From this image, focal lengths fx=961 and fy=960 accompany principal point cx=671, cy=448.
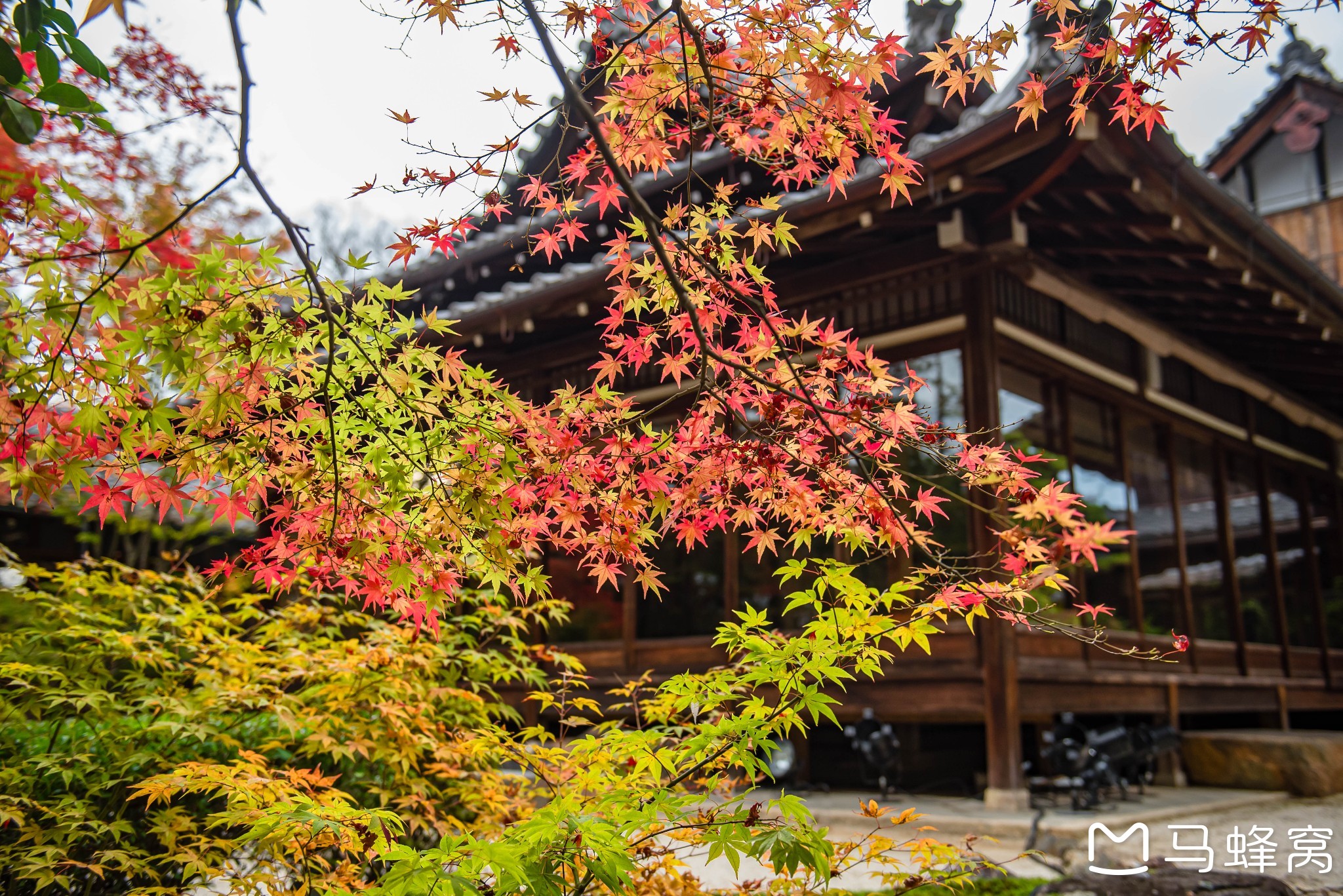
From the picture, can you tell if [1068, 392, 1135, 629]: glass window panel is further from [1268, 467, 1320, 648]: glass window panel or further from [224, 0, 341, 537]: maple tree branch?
[224, 0, 341, 537]: maple tree branch

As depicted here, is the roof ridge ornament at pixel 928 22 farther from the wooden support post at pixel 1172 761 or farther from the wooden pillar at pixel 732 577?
the wooden support post at pixel 1172 761

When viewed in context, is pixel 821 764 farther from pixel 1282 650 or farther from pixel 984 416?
pixel 1282 650

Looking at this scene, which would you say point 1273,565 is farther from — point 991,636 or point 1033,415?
point 991,636

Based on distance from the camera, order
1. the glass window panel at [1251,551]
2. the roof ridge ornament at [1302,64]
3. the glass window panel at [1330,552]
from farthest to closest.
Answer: the roof ridge ornament at [1302,64] < the glass window panel at [1330,552] < the glass window panel at [1251,551]

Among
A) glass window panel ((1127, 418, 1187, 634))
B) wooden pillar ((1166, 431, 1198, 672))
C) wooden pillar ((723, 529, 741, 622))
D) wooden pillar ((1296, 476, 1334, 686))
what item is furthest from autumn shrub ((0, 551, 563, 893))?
wooden pillar ((1296, 476, 1334, 686))

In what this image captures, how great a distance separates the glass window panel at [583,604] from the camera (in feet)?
27.9

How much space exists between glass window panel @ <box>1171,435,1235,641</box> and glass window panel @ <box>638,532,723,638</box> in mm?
4181

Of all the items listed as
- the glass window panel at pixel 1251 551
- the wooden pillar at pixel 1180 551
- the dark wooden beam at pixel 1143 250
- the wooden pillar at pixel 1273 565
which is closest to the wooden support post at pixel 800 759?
the wooden pillar at pixel 1180 551

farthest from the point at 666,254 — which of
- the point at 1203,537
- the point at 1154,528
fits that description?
the point at 1203,537

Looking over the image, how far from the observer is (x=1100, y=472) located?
7.68m

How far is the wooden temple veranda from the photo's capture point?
598 centimetres

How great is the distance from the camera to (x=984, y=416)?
628 cm

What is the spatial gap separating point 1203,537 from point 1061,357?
146 inches

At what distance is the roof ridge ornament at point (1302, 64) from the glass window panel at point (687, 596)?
12.8m
